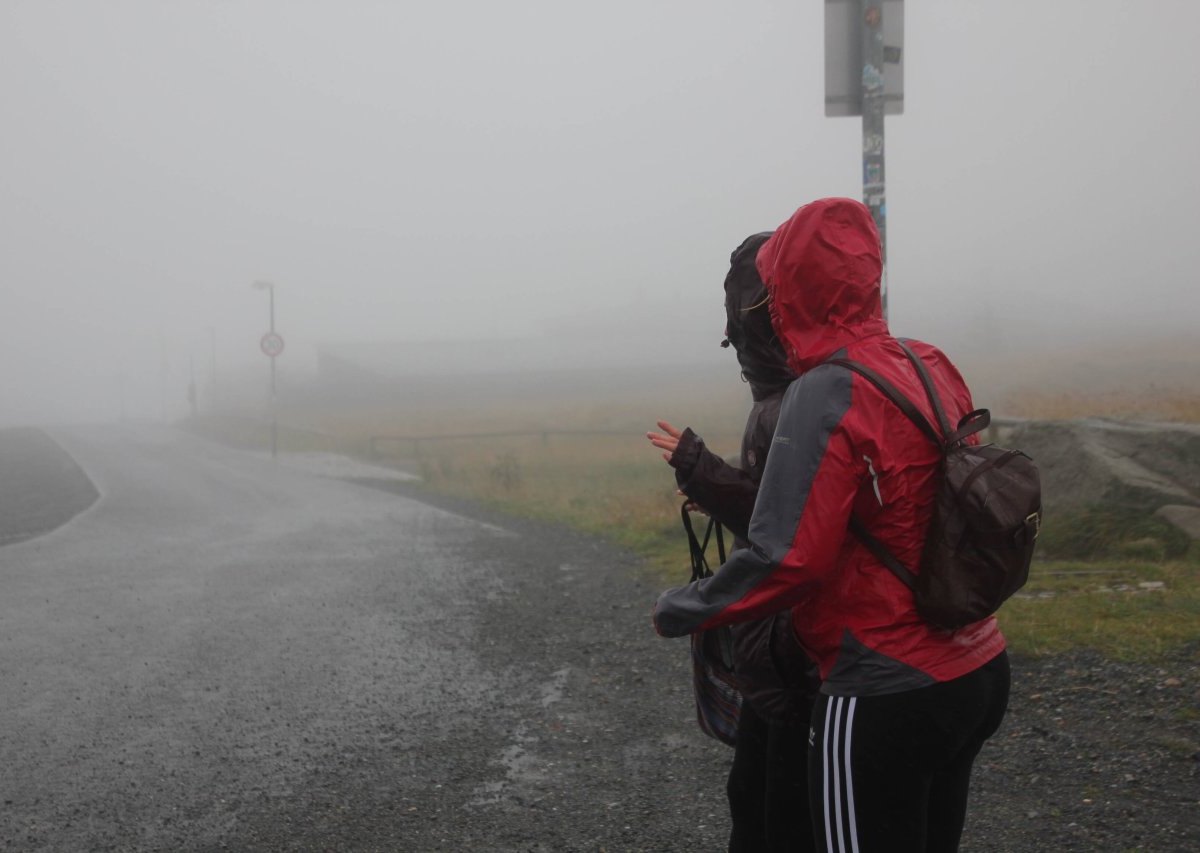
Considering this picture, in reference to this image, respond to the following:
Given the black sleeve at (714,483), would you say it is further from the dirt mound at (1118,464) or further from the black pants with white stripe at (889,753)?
the dirt mound at (1118,464)

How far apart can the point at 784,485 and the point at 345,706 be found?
13.4 feet

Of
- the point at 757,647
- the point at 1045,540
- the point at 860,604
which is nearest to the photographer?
the point at 860,604

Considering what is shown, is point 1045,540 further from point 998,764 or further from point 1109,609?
point 998,764

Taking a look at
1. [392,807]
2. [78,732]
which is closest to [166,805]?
[392,807]

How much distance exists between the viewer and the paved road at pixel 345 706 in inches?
165

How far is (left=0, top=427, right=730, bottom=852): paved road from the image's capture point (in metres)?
4.20

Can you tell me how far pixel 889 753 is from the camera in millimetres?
2340

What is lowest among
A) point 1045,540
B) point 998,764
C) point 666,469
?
point 666,469

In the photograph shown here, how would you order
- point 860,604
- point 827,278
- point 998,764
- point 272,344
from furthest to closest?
point 272,344 < point 998,764 < point 827,278 < point 860,604

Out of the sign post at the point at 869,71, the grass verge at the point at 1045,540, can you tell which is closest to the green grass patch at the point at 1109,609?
the grass verge at the point at 1045,540

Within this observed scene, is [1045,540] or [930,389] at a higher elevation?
[930,389]

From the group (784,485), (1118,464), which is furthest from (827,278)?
(1118,464)

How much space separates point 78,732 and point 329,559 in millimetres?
5943

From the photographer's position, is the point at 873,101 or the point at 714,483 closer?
the point at 714,483
